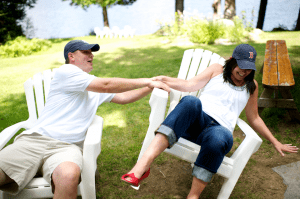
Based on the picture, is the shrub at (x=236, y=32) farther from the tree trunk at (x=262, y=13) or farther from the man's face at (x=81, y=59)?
the man's face at (x=81, y=59)

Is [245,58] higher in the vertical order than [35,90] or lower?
higher

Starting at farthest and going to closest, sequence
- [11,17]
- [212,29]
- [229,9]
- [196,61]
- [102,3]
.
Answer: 1. [102,3]
2. [11,17]
3. [229,9]
4. [212,29]
5. [196,61]

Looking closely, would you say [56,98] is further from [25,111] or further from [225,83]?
[25,111]

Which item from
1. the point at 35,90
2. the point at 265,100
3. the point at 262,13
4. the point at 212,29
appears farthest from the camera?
the point at 262,13

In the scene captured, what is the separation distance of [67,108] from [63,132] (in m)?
0.20

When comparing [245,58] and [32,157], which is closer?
[32,157]

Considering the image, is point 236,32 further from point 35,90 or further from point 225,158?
point 35,90

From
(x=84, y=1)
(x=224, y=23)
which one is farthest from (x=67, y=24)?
(x=224, y=23)

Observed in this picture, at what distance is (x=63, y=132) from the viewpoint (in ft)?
6.07

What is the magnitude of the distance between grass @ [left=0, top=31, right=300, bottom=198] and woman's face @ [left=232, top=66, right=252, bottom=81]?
3.65 ft

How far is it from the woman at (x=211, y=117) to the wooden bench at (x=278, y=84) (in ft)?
2.57

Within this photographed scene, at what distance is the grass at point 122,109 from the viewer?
2.55 m

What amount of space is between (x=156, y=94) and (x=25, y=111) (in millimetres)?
2983

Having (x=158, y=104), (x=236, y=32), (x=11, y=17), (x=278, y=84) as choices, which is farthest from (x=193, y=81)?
(x=11, y=17)
